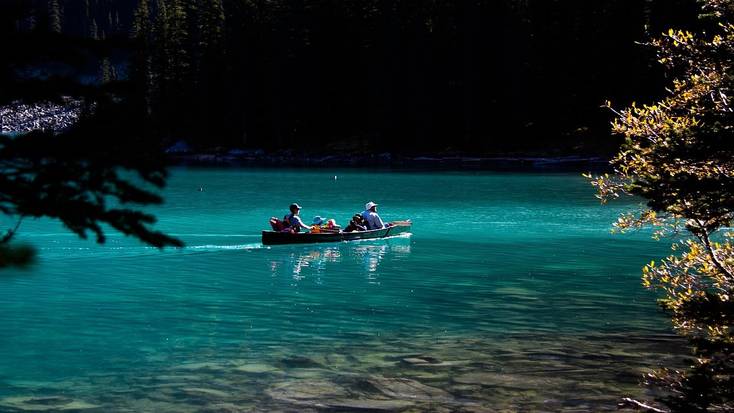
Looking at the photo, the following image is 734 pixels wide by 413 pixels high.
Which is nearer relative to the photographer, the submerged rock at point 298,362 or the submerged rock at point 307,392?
the submerged rock at point 307,392

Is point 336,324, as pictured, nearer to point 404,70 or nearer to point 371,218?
point 371,218

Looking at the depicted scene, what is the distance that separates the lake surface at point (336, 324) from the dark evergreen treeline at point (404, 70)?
51.2m

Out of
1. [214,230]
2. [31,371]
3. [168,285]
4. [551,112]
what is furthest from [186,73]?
[31,371]

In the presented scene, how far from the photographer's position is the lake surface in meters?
11.6

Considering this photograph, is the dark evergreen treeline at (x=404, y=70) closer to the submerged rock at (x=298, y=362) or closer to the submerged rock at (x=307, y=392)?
the submerged rock at (x=298, y=362)

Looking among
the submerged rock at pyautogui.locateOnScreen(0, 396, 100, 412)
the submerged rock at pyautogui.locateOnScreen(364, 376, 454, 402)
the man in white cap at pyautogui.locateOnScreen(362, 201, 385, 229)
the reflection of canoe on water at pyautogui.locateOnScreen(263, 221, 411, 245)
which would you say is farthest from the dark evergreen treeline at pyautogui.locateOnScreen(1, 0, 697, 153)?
the submerged rock at pyautogui.locateOnScreen(364, 376, 454, 402)

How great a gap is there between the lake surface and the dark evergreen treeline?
51219mm

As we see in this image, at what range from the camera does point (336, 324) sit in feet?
53.1

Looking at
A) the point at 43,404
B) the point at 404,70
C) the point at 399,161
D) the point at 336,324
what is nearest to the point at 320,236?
the point at 336,324

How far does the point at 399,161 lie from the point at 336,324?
73.7 meters

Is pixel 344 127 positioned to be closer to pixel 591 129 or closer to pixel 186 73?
pixel 186 73

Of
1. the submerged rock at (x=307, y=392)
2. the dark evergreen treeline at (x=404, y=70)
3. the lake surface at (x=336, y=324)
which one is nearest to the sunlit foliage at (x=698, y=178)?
the lake surface at (x=336, y=324)

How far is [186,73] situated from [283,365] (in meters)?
106

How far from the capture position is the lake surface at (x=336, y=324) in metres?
11.6
